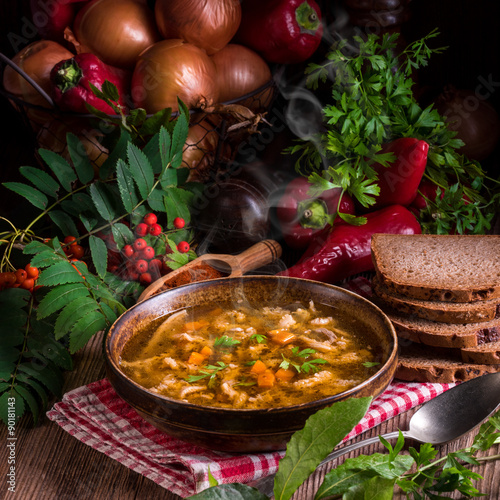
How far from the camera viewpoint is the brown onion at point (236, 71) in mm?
2494

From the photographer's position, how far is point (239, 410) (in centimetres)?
120

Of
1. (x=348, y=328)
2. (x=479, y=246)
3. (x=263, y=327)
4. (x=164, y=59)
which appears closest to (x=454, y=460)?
(x=348, y=328)

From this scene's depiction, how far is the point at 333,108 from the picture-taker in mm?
2340

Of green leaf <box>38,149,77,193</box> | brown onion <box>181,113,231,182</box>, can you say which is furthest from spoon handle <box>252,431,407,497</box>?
brown onion <box>181,113,231,182</box>

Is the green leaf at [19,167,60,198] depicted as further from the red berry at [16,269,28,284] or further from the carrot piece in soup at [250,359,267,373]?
the carrot piece in soup at [250,359,267,373]

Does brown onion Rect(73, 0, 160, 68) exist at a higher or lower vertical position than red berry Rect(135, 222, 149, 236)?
higher

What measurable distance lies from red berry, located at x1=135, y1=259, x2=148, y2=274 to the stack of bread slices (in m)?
0.80

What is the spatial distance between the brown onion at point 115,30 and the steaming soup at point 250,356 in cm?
118

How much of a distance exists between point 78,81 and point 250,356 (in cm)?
126

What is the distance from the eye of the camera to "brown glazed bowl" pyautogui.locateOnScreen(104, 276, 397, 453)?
1.21 metres

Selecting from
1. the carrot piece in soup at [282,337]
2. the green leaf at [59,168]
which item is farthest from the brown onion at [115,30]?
the carrot piece in soup at [282,337]

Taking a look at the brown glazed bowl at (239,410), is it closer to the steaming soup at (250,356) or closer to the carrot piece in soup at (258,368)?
the steaming soup at (250,356)

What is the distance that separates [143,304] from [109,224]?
49 centimetres

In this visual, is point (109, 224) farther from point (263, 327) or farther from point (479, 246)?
point (479, 246)
